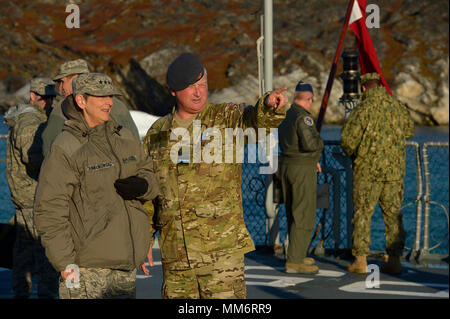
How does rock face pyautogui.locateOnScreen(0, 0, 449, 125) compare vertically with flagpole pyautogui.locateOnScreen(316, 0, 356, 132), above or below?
above

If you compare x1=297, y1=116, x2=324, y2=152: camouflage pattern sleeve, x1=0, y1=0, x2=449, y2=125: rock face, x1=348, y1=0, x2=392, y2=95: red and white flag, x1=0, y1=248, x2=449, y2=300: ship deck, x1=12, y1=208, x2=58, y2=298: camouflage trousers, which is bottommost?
x1=0, y1=248, x2=449, y2=300: ship deck

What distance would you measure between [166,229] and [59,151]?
33.9 inches

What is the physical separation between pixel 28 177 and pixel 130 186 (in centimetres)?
293

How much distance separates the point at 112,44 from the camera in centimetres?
8231

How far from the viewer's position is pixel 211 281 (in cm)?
480

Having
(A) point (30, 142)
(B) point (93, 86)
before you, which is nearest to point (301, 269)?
(A) point (30, 142)

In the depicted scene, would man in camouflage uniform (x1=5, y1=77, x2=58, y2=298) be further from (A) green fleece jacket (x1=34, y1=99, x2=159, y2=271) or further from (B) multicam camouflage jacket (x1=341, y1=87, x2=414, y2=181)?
(B) multicam camouflage jacket (x1=341, y1=87, x2=414, y2=181)

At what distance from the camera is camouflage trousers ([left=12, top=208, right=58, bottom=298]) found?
702cm

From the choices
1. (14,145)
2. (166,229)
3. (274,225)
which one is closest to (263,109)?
(166,229)

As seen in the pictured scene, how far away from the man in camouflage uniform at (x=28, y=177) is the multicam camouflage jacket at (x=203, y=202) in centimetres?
232

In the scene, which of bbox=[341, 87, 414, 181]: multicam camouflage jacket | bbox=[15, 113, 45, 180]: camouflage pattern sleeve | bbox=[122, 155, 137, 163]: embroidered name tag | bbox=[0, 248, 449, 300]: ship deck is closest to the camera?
bbox=[122, 155, 137, 163]: embroidered name tag

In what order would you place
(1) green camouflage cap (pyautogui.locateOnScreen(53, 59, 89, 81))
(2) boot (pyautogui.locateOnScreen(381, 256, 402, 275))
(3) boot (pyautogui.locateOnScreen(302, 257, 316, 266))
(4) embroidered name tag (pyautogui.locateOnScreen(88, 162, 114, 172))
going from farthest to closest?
(3) boot (pyautogui.locateOnScreen(302, 257, 316, 266)) < (2) boot (pyautogui.locateOnScreen(381, 256, 402, 275)) < (1) green camouflage cap (pyautogui.locateOnScreen(53, 59, 89, 81)) < (4) embroidered name tag (pyautogui.locateOnScreen(88, 162, 114, 172))

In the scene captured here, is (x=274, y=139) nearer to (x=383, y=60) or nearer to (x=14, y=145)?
(x=14, y=145)

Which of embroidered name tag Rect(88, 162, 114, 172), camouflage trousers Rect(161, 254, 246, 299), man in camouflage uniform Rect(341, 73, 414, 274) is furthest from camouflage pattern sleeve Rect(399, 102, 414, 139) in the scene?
embroidered name tag Rect(88, 162, 114, 172)
